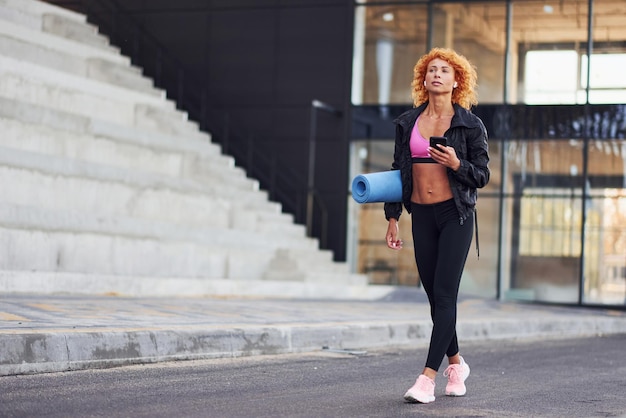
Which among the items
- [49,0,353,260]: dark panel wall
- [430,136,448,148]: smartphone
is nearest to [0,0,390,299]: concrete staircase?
Result: [49,0,353,260]: dark panel wall

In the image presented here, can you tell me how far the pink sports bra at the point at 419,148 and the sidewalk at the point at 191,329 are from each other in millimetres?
2792

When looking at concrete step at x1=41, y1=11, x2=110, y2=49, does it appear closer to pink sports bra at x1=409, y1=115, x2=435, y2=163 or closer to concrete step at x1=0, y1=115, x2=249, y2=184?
concrete step at x1=0, y1=115, x2=249, y2=184

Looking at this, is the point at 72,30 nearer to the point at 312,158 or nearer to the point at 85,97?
the point at 85,97

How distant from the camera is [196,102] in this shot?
26406mm

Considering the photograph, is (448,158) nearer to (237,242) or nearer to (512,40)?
(237,242)

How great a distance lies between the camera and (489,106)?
82.0 feet

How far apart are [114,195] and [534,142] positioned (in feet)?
34.5

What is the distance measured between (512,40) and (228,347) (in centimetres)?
1660

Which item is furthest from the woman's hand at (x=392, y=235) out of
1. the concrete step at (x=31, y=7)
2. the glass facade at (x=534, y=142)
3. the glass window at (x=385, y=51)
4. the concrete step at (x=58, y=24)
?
the glass window at (x=385, y=51)

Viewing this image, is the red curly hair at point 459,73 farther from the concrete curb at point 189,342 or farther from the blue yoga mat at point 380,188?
the concrete curb at point 189,342

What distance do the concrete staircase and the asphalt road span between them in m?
5.93

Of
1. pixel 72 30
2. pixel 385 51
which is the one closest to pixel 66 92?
pixel 72 30

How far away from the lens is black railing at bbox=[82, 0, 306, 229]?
25.6m

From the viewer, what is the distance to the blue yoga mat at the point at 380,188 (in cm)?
715
